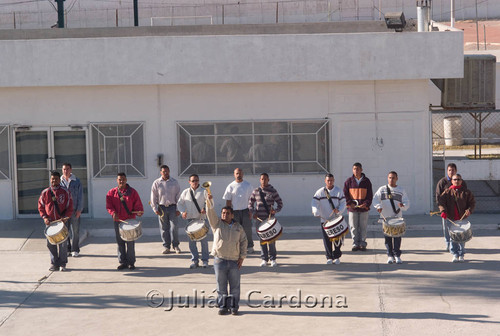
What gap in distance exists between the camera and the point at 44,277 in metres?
13.0

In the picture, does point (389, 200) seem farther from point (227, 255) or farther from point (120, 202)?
point (120, 202)

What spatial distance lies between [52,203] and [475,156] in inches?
400

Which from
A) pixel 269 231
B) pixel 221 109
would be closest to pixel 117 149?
pixel 221 109

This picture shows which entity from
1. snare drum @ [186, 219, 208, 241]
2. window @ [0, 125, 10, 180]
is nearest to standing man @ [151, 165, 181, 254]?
snare drum @ [186, 219, 208, 241]

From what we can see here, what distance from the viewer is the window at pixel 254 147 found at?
58.5 ft

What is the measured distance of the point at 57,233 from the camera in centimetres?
1307

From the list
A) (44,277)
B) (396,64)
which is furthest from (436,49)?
(44,277)

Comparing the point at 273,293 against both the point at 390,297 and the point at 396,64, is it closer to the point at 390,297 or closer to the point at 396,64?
the point at 390,297

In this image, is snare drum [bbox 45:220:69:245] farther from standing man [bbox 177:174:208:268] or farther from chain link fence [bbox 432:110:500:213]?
chain link fence [bbox 432:110:500:213]

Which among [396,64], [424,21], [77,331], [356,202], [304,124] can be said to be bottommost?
[77,331]

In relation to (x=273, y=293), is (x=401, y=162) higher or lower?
higher

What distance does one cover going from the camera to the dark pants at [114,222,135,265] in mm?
13414

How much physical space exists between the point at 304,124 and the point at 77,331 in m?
9.03

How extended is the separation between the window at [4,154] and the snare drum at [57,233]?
→ 5.39 m
